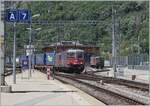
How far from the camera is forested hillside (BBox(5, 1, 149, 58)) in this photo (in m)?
87.8

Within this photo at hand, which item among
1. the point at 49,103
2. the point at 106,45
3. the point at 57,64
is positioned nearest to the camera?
the point at 49,103

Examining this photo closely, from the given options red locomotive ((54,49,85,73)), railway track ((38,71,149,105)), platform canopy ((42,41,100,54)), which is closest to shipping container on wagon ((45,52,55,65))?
platform canopy ((42,41,100,54))

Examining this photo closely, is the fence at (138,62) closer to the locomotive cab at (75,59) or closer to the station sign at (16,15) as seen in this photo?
the locomotive cab at (75,59)

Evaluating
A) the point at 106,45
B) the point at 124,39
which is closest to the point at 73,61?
the point at 124,39

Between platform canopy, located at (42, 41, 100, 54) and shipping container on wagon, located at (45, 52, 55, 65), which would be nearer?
shipping container on wagon, located at (45, 52, 55, 65)

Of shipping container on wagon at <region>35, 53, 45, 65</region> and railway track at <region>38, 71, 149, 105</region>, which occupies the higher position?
shipping container on wagon at <region>35, 53, 45, 65</region>

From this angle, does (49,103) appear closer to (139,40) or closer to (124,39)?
(139,40)

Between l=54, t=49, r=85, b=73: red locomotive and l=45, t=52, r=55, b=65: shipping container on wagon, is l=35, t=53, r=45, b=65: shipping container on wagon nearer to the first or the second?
l=45, t=52, r=55, b=65: shipping container on wagon

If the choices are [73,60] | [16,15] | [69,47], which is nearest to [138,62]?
[73,60]

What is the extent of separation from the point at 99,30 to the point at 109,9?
5838 millimetres

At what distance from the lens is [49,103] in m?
18.5

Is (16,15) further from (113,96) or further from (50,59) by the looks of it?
(50,59)

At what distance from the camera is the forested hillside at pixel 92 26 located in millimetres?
87750

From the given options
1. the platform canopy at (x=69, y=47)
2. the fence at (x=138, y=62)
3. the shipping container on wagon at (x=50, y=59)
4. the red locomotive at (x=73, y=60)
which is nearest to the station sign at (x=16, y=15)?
the fence at (x=138, y=62)
